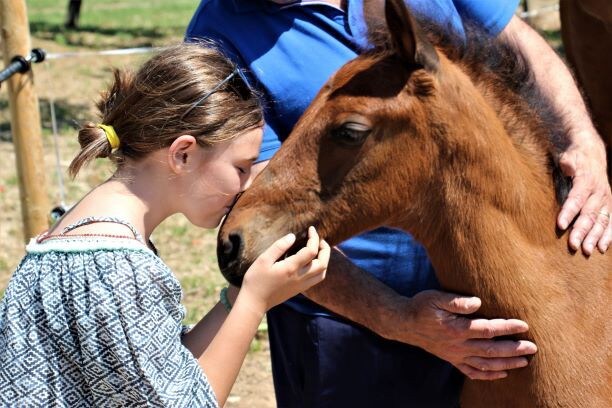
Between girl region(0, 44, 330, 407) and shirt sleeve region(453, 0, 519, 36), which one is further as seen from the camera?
shirt sleeve region(453, 0, 519, 36)

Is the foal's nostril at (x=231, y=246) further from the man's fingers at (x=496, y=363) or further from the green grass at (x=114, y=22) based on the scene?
the green grass at (x=114, y=22)

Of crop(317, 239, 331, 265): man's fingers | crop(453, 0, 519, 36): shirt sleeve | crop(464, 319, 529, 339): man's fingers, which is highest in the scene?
crop(453, 0, 519, 36): shirt sleeve

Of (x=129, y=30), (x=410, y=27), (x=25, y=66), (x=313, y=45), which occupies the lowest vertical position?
(x=129, y=30)

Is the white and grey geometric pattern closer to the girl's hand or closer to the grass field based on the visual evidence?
the girl's hand

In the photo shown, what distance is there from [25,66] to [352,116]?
9.38ft

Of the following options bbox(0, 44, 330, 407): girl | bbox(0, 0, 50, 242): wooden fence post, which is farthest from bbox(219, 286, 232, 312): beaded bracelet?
bbox(0, 0, 50, 242): wooden fence post

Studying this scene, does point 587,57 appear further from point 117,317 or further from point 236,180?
point 117,317

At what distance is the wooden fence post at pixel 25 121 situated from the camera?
4676 millimetres

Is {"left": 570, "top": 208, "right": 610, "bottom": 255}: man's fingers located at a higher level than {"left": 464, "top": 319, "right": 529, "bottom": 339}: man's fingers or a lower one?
higher

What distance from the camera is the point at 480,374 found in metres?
2.54

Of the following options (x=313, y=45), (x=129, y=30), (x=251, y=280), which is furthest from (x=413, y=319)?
(x=129, y=30)

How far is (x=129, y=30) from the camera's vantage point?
17.3 m

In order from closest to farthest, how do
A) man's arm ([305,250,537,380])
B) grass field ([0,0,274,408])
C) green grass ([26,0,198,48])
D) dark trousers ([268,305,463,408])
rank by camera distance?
man's arm ([305,250,537,380]) < dark trousers ([268,305,463,408]) < grass field ([0,0,274,408]) < green grass ([26,0,198,48])

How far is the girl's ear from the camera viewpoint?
2.42m
